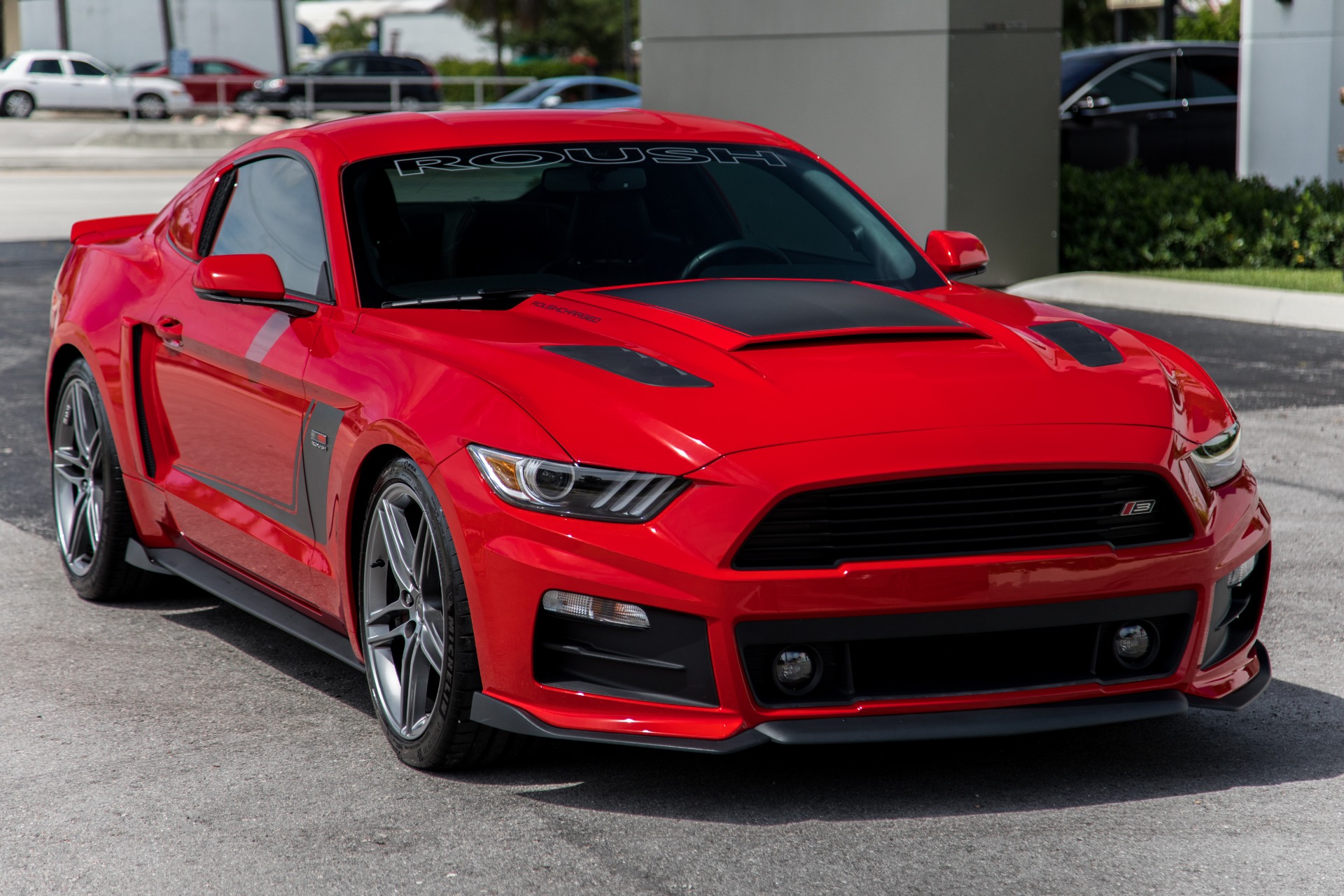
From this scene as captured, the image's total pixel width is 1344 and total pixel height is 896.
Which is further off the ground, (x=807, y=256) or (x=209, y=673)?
(x=807, y=256)

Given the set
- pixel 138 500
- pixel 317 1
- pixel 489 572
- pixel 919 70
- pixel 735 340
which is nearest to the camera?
pixel 489 572

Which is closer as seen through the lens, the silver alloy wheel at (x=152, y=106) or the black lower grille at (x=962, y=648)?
the black lower grille at (x=962, y=648)

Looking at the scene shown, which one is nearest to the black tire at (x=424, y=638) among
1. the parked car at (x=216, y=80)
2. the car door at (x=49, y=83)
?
the parked car at (x=216, y=80)

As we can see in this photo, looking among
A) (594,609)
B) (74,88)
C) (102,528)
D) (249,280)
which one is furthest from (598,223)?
(74,88)

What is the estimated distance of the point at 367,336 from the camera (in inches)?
162

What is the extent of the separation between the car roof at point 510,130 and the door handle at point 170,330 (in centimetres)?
62

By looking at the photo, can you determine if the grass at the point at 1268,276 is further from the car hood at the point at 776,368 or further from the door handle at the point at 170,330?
the door handle at the point at 170,330

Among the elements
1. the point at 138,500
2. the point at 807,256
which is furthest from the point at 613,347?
the point at 138,500

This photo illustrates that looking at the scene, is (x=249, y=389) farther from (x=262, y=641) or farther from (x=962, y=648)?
(x=962, y=648)

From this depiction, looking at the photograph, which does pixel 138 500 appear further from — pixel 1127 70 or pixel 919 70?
pixel 1127 70

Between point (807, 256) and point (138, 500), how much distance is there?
7.26 feet

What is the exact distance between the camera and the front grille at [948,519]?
3.38 m

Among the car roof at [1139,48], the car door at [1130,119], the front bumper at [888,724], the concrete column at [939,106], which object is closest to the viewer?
the front bumper at [888,724]

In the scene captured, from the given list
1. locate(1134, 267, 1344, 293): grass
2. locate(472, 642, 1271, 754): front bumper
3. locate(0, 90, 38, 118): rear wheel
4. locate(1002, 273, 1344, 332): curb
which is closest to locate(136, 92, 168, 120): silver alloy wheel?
locate(0, 90, 38, 118): rear wheel
